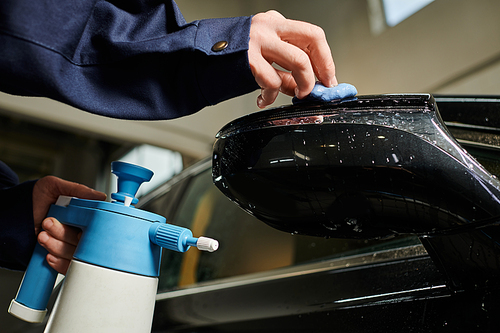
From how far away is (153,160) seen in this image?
14.8ft

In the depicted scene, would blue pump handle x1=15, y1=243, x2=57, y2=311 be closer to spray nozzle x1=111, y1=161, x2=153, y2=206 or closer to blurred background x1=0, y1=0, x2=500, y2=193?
spray nozzle x1=111, y1=161, x2=153, y2=206

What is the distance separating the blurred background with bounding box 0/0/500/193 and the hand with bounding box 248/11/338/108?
2156 mm

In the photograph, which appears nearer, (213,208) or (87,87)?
(87,87)

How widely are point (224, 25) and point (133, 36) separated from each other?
10cm

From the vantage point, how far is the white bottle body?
36cm

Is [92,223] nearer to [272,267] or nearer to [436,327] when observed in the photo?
[436,327]

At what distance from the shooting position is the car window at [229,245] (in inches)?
36.6

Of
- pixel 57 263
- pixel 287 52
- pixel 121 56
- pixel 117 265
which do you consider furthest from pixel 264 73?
pixel 57 263

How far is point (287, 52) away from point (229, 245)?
0.91 metres

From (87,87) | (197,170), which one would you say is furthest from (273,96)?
(197,170)

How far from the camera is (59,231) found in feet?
1.55

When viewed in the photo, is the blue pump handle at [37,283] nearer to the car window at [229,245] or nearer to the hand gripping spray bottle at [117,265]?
the hand gripping spray bottle at [117,265]

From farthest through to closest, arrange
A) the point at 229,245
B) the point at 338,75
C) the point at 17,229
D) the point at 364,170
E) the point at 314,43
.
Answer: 1. the point at 338,75
2. the point at 229,245
3. the point at 17,229
4. the point at 314,43
5. the point at 364,170

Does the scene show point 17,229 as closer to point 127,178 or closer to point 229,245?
point 127,178
